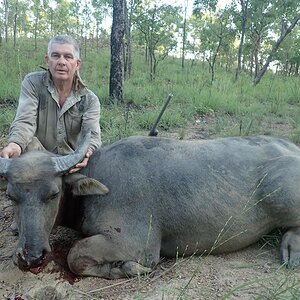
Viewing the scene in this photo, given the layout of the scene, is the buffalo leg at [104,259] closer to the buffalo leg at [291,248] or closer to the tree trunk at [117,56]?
the buffalo leg at [291,248]

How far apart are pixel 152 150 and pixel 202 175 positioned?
501 mm

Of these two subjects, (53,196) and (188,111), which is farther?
(188,111)

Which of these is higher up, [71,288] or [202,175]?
[202,175]

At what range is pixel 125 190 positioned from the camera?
3148 mm

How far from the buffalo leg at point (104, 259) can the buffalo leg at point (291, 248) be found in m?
1.14

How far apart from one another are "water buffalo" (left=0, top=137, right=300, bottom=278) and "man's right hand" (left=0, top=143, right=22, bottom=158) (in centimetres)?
16

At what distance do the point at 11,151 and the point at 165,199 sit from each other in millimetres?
1311

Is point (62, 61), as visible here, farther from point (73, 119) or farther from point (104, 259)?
point (104, 259)

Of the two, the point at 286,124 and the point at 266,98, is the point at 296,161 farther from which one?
the point at 266,98

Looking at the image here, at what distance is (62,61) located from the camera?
363 cm

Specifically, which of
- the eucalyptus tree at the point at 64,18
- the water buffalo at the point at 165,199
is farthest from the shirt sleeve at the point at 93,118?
the eucalyptus tree at the point at 64,18

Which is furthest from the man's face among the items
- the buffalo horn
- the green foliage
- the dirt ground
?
the green foliage

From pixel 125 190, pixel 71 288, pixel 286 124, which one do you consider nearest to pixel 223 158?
pixel 125 190

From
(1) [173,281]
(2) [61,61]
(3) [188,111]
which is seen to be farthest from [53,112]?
(3) [188,111]
